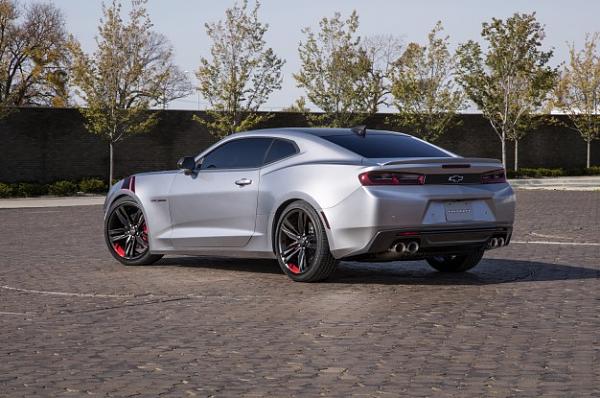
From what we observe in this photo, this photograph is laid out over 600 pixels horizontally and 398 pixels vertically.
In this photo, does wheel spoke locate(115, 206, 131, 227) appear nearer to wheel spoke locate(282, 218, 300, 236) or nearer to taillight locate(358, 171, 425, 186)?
wheel spoke locate(282, 218, 300, 236)

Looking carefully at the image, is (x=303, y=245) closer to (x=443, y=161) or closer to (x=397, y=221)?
(x=397, y=221)

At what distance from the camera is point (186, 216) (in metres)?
11.8

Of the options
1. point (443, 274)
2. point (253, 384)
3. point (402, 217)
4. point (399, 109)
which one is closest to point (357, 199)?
point (402, 217)

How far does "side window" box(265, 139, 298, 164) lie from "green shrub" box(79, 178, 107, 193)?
23.3 meters

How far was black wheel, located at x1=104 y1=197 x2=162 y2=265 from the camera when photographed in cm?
1240

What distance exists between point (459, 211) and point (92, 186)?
2501cm

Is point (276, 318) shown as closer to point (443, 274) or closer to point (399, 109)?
point (443, 274)

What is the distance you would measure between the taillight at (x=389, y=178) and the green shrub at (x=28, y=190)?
23985 millimetres

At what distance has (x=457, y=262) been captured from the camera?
11.5 metres

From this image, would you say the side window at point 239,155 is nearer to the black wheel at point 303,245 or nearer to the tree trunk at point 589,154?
the black wheel at point 303,245

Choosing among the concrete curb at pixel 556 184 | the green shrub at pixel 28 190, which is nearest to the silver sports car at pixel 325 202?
the green shrub at pixel 28 190

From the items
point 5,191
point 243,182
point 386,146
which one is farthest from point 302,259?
point 5,191

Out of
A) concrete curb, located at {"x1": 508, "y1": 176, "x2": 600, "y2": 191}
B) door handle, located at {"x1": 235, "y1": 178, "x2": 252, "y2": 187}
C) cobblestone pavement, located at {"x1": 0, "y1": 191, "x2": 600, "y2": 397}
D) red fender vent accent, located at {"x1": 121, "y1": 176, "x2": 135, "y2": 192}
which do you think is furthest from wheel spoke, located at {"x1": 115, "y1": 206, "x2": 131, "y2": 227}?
concrete curb, located at {"x1": 508, "y1": 176, "x2": 600, "y2": 191}

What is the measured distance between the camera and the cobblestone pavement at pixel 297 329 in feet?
20.0
